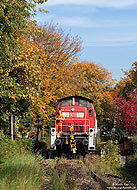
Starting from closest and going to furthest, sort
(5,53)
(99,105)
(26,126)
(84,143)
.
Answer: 1. (5,53)
2. (84,143)
3. (26,126)
4. (99,105)

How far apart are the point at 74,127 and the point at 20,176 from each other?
9.20 metres

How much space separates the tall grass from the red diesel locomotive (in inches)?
186

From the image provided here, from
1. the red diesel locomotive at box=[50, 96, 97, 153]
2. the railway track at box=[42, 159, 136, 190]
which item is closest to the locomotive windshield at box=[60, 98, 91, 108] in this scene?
the red diesel locomotive at box=[50, 96, 97, 153]

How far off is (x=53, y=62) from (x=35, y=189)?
74.5 ft

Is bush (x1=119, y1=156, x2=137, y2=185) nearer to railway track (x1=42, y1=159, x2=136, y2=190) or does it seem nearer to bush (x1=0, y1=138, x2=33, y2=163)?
railway track (x1=42, y1=159, x2=136, y2=190)

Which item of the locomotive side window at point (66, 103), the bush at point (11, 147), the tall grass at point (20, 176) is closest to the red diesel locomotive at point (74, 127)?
the locomotive side window at point (66, 103)

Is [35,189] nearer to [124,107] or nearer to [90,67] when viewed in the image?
[124,107]

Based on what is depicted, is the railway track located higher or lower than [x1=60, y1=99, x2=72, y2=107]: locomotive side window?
lower

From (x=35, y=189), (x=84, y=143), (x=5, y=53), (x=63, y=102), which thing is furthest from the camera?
(x=63, y=102)

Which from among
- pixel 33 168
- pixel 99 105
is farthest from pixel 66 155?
pixel 99 105

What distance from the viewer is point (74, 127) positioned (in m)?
19.5

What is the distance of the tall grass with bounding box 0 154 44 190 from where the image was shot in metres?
9.46

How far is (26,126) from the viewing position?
2802 centimetres

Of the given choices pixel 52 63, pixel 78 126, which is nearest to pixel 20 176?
pixel 78 126
